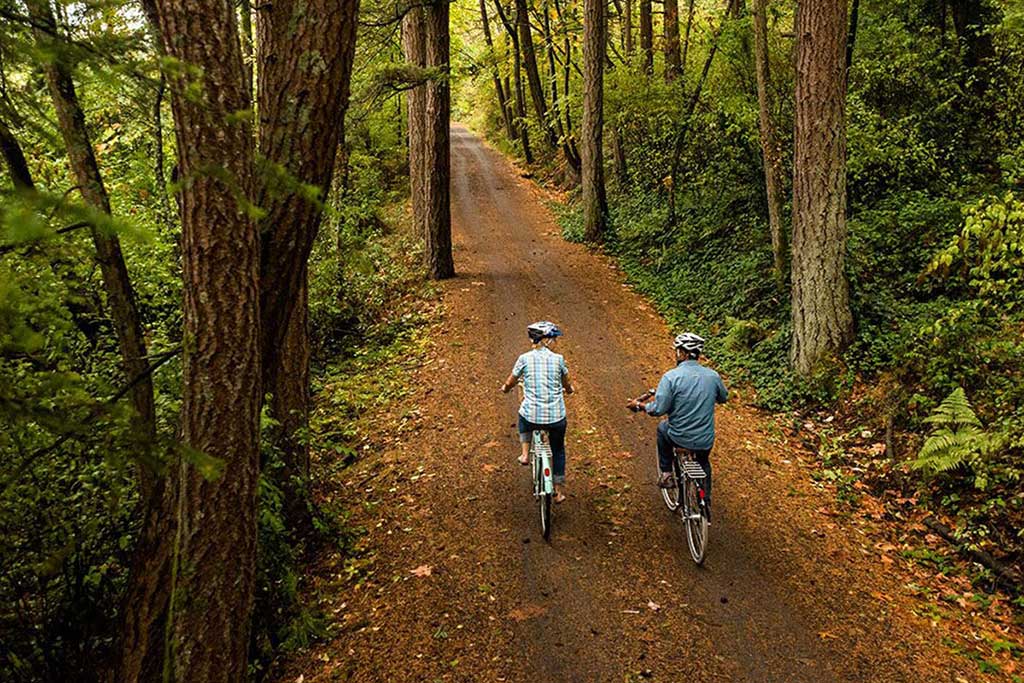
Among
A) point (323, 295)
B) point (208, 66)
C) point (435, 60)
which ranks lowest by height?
point (323, 295)

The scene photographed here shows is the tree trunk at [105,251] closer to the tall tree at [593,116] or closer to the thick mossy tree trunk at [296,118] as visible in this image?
the thick mossy tree trunk at [296,118]

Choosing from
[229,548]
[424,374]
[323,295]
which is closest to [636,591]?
[229,548]

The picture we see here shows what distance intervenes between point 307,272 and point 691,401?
4.80 m

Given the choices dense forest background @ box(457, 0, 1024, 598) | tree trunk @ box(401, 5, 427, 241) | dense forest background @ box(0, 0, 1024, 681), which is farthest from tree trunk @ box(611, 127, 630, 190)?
tree trunk @ box(401, 5, 427, 241)

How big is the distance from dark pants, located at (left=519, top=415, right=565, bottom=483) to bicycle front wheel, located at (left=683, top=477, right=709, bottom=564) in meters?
1.37

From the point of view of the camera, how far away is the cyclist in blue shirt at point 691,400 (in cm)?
698

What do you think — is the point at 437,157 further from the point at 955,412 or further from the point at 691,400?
the point at 955,412

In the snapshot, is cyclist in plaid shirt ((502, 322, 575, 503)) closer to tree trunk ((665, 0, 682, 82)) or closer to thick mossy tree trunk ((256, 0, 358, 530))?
thick mossy tree trunk ((256, 0, 358, 530))

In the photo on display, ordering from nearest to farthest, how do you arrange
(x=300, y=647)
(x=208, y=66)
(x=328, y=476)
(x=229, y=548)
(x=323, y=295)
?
(x=208, y=66)
(x=229, y=548)
(x=300, y=647)
(x=328, y=476)
(x=323, y=295)

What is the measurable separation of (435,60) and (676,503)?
1203 cm

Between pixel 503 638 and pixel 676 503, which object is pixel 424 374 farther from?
pixel 503 638

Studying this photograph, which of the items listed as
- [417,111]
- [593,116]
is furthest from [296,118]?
[593,116]

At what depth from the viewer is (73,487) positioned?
6113 mm

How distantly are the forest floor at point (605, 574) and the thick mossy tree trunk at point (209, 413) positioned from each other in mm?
2127
